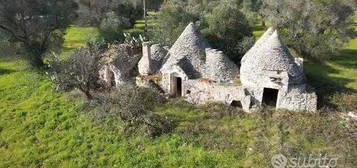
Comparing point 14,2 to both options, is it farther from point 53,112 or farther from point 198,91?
point 198,91

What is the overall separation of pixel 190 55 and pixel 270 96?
5.57m

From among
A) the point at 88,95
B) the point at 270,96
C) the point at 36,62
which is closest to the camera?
the point at 270,96

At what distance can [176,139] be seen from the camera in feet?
59.5

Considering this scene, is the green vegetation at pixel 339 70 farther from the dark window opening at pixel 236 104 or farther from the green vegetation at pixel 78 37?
the green vegetation at pixel 78 37

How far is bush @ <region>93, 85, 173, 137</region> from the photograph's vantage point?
18984 mm

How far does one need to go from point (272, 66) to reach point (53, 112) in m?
13.4

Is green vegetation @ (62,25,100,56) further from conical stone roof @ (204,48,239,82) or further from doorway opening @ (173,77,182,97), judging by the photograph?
conical stone roof @ (204,48,239,82)

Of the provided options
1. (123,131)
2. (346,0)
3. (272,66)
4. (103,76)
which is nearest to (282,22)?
(346,0)

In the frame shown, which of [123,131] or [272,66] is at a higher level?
[272,66]

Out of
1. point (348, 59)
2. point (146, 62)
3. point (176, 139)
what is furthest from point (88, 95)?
Answer: point (348, 59)

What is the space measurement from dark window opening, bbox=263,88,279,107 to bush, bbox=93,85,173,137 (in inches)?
234

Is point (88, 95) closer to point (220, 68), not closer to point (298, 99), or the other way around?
point (220, 68)

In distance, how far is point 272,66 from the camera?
19.9 metres

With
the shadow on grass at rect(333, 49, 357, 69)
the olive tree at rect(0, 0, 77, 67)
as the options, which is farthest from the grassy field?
the shadow on grass at rect(333, 49, 357, 69)
